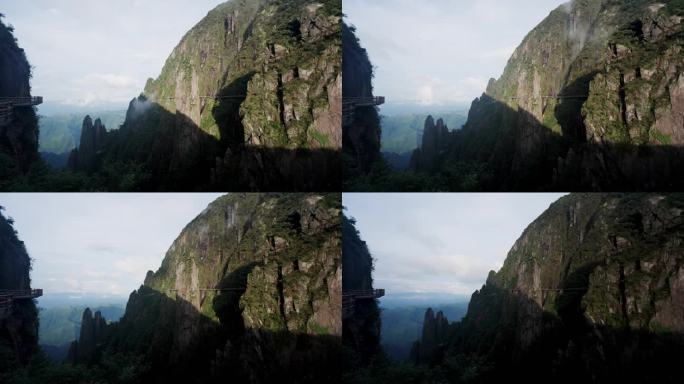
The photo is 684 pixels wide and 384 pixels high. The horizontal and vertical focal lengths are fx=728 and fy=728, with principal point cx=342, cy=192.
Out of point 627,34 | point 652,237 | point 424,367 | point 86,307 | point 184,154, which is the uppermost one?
point 627,34

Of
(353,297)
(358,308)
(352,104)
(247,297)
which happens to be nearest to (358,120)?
(352,104)

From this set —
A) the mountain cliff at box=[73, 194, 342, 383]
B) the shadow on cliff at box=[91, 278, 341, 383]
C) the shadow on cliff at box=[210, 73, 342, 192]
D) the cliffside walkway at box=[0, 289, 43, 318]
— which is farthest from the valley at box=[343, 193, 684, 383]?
the cliffside walkway at box=[0, 289, 43, 318]

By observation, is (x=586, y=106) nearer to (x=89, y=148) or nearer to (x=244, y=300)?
(x=244, y=300)

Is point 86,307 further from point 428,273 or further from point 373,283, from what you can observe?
point 428,273

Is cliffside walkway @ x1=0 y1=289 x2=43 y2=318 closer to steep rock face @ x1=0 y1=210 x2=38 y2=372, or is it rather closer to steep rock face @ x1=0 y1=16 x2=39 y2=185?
steep rock face @ x1=0 y1=210 x2=38 y2=372

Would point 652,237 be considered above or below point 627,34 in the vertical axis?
below

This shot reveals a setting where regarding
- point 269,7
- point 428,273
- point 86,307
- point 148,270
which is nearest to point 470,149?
point 428,273

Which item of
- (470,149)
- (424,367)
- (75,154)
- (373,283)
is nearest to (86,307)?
(75,154)
